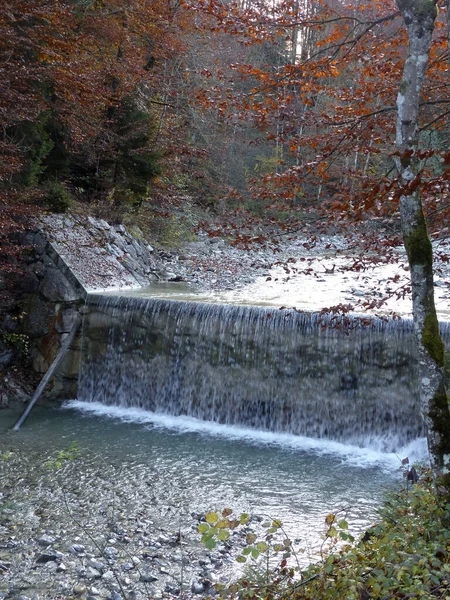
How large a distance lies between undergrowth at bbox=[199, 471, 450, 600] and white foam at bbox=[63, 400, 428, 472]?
294 cm

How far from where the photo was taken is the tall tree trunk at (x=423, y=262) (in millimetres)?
3432

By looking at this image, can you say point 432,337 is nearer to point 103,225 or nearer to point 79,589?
point 79,589

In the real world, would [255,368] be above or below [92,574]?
above

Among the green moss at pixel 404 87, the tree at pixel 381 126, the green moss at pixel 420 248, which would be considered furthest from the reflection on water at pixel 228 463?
the green moss at pixel 404 87

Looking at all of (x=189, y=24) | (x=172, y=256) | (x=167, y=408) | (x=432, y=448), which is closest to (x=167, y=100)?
(x=189, y=24)

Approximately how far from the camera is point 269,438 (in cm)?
740

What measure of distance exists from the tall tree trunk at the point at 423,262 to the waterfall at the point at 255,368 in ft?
10.8

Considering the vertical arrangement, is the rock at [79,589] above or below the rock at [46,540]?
below

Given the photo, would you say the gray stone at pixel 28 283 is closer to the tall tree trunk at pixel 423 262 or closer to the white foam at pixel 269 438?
the white foam at pixel 269 438

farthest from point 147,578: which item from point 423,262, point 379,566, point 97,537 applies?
point 423,262

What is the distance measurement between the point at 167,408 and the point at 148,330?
127 centimetres

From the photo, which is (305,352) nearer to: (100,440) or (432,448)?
(100,440)

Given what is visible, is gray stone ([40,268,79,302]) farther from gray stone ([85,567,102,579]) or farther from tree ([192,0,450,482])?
gray stone ([85,567,102,579])

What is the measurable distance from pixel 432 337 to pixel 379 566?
1.39 meters
